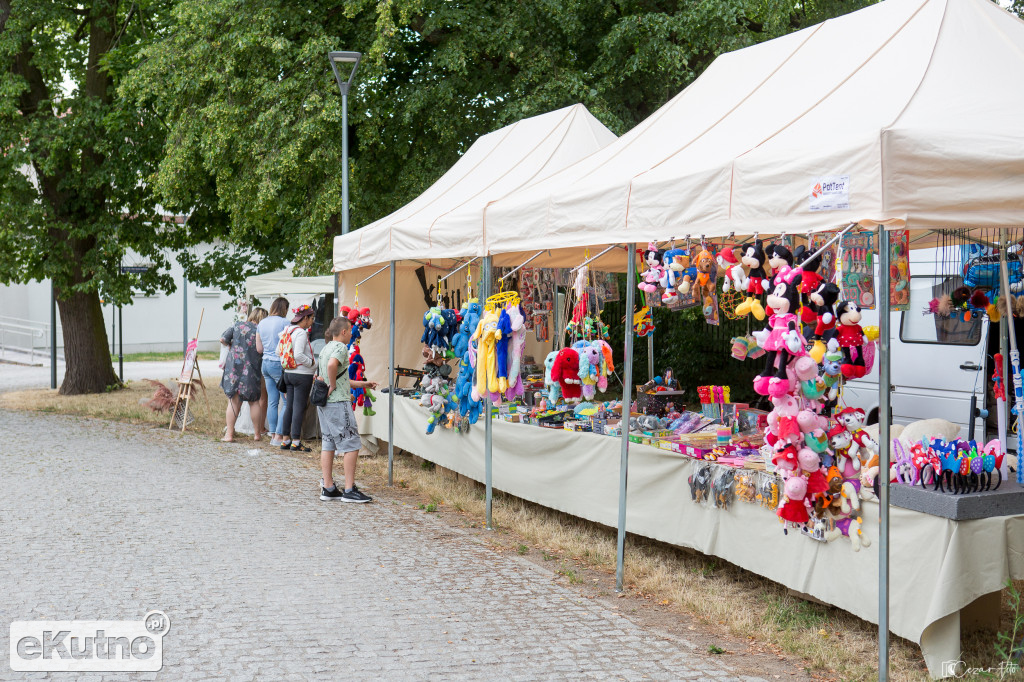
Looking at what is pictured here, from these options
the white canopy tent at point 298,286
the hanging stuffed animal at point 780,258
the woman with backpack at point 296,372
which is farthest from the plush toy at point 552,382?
the white canopy tent at point 298,286

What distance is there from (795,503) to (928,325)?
16.4ft

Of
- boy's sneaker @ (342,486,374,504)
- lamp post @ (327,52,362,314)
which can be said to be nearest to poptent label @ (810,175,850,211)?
boy's sneaker @ (342,486,374,504)

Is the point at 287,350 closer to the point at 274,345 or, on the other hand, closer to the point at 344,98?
the point at 274,345

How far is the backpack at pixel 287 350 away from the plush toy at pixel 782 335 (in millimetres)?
7377

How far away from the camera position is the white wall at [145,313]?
33.6m

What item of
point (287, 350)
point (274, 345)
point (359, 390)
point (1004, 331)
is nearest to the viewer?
point (1004, 331)

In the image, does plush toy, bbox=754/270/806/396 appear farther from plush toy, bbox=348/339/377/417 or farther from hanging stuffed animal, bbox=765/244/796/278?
plush toy, bbox=348/339/377/417

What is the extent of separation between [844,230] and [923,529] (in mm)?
1408

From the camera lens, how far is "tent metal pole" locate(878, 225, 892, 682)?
404 centimetres

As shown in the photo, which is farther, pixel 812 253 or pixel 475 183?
pixel 475 183

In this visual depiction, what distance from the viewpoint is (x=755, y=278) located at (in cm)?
482

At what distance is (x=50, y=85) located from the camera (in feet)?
61.5

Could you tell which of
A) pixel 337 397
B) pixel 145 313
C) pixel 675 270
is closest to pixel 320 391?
pixel 337 397

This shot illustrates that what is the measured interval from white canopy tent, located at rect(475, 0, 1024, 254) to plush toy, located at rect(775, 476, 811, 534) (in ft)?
3.96
